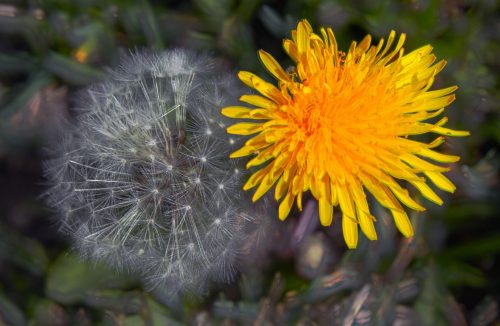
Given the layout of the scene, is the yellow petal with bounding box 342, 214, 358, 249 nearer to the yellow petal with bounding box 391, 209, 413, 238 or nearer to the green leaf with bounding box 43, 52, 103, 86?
the yellow petal with bounding box 391, 209, 413, 238

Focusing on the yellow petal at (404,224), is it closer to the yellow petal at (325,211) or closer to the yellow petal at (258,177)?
the yellow petal at (325,211)

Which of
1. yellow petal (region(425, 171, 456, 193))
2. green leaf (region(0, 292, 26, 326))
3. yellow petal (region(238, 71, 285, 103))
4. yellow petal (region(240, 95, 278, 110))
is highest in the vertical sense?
yellow petal (region(238, 71, 285, 103))

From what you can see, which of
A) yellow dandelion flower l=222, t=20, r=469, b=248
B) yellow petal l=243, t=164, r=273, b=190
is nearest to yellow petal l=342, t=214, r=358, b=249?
yellow dandelion flower l=222, t=20, r=469, b=248

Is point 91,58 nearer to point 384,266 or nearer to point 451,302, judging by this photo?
point 384,266

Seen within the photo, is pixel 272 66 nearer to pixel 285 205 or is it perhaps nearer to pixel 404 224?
pixel 285 205

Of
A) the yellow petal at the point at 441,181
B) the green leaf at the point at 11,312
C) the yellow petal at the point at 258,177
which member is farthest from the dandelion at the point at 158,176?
the yellow petal at the point at 441,181

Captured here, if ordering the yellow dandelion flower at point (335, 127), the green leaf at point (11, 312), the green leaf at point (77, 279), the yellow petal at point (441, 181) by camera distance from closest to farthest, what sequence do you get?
the yellow dandelion flower at point (335, 127) < the yellow petal at point (441, 181) < the green leaf at point (77, 279) < the green leaf at point (11, 312)
